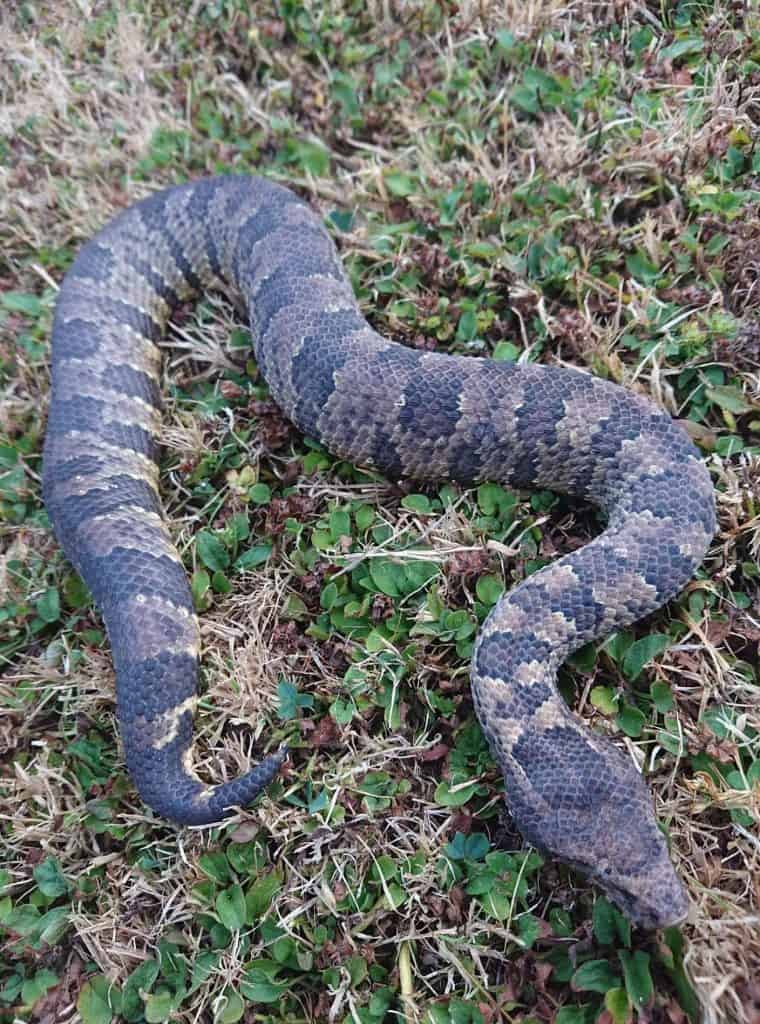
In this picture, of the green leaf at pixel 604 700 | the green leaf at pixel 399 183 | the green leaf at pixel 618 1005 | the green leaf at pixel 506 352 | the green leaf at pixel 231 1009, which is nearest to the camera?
the green leaf at pixel 618 1005

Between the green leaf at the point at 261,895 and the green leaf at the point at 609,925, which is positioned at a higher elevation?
the green leaf at the point at 609,925

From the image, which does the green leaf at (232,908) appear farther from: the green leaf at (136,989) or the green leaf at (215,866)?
the green leaf at (136,989)

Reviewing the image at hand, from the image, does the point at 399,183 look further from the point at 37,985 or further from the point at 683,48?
the point at 37,985

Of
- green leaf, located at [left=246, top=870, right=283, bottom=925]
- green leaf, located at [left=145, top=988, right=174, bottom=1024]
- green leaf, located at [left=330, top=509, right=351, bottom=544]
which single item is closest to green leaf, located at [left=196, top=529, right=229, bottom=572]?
green leaf, located at [left=330, top=509, right=351, bottom=544]

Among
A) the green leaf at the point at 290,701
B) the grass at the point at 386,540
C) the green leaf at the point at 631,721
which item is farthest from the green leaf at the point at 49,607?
the green leaf at the point at 631,721

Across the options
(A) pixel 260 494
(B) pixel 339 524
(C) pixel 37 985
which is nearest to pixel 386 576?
(B) pixel 339 524

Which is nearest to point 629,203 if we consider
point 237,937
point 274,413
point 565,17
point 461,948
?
point 565,17
